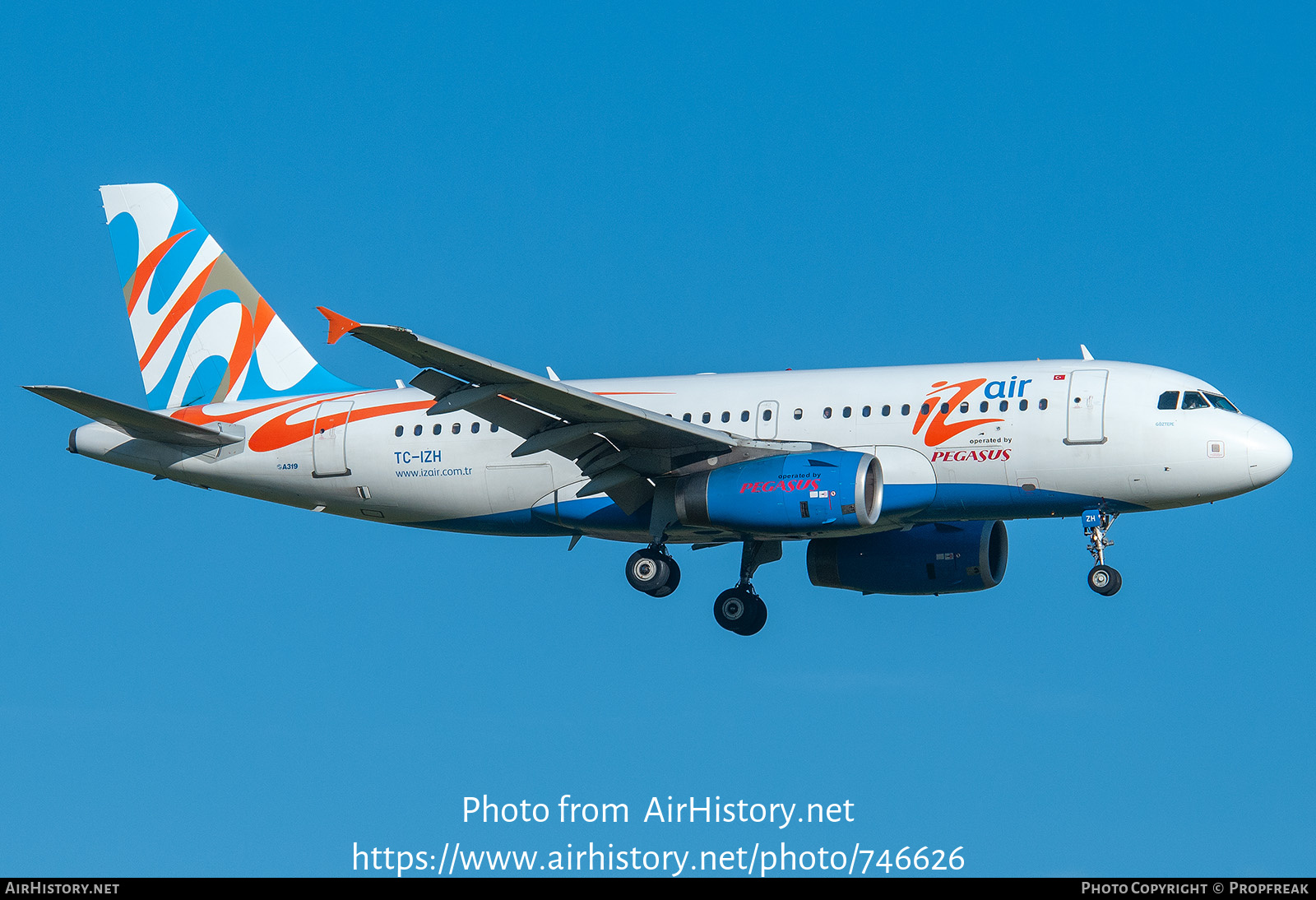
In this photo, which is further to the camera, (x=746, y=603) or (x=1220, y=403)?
(x=746, y=603)

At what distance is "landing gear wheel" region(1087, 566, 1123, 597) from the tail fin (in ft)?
57.7

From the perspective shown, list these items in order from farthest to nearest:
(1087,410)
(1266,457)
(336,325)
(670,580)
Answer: (670,580) < (1087,410) < (1266,457) < (336,325)

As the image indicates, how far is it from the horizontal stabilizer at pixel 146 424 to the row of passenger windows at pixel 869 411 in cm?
1073

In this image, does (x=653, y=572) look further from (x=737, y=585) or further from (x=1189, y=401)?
(x=1189, y=401)

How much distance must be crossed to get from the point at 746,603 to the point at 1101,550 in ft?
27.2

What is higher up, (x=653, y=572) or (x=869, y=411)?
(x=869, y=411)

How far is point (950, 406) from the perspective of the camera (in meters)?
34.0

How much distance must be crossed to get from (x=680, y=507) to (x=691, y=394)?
10.6ft

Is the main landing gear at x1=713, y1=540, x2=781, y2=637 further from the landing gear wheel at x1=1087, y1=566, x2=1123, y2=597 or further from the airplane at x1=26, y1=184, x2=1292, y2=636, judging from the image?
the landing gear wheel at x1=1087, y1=566, x2=1123, y2=597

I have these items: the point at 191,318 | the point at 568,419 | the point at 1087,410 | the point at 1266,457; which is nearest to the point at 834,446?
the point at 1087,410

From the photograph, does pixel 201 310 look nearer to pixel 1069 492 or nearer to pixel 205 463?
pixel 205 463

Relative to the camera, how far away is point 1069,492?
33406 millimetres

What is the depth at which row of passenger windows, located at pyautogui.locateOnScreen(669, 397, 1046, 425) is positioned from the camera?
3372 centimetres

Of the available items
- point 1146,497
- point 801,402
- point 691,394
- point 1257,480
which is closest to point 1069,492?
point 1146,497
